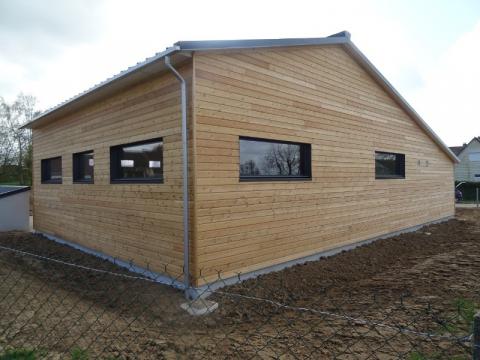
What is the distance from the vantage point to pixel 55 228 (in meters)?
9.40

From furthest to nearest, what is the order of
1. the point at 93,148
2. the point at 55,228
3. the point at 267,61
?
the point at 55,228, the point at 93,148, the point at 267,61

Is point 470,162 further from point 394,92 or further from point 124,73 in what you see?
point 124,73

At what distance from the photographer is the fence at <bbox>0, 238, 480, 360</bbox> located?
3.13 m

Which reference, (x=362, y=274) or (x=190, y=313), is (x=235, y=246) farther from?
(x=362, y=274)

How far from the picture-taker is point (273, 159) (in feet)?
20.6

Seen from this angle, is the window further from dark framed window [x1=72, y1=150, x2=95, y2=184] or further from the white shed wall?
the white shed wall

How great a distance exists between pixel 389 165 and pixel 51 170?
420 inches

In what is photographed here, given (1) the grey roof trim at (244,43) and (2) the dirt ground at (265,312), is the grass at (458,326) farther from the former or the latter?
(1) the grey roof trim at (244,43)

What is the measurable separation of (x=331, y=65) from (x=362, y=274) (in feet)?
15.5

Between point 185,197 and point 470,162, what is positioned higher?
point 470,162

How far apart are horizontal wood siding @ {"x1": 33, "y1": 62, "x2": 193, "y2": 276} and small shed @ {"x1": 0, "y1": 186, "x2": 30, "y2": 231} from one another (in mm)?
2853

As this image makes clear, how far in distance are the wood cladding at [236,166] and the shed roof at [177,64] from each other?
18cm

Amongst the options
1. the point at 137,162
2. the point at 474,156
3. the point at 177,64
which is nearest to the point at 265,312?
the point at 137,162

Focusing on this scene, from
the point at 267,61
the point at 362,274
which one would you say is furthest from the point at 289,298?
the point at 267,61
